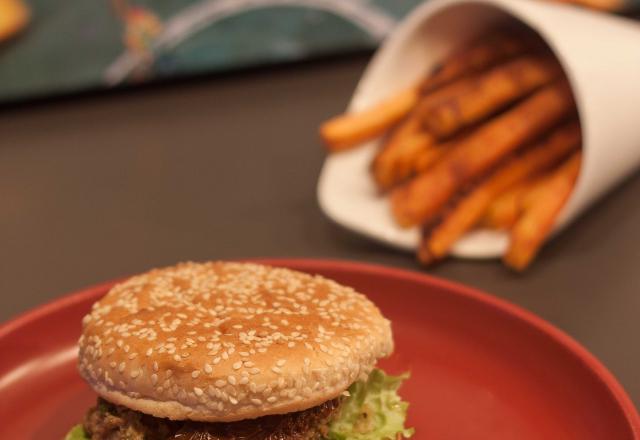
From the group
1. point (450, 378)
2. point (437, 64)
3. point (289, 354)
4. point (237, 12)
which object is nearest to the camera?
point (289, 354)

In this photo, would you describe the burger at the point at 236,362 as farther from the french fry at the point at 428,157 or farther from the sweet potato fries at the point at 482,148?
the french fry at the point at 428,157

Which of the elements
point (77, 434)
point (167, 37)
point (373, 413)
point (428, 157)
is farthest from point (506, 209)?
point (167, 37)

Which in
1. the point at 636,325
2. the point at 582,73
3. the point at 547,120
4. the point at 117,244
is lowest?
the point at 117,244

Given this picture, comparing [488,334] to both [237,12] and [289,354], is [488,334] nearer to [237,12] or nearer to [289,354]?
[289,354]

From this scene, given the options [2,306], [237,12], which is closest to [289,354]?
[2,306]

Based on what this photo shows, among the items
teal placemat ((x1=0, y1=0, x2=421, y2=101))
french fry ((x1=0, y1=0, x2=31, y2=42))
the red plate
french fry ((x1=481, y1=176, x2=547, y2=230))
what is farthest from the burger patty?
french fry ((x1=0, y1=0, x2=31, y2=42))

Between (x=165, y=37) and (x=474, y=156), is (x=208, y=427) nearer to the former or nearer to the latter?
(x=474, y=156)
